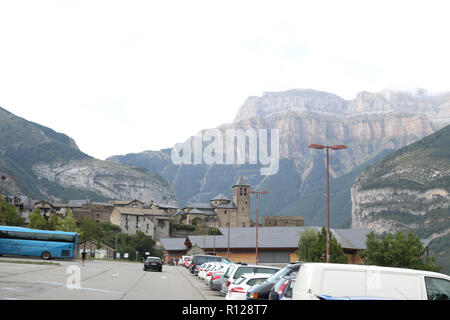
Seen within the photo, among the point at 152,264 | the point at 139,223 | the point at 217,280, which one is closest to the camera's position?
the point at 217,280

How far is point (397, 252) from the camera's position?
5853cm

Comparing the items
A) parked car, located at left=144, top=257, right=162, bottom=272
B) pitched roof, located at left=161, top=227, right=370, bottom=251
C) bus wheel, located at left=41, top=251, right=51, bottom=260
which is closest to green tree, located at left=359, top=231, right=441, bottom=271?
parked car, located at left=144, top=257, right=162, bottom=272

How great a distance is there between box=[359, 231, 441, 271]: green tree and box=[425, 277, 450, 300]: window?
48.4 metres

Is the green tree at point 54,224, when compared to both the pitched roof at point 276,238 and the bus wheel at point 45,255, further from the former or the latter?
the bus wheel at point 45,255

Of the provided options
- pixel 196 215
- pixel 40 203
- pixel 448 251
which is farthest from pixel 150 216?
pixel 448 251

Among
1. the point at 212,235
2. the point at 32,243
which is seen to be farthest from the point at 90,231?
the point at 32,243

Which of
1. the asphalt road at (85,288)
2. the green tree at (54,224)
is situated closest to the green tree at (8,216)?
the green tree at (54,224)

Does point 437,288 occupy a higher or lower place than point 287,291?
higher

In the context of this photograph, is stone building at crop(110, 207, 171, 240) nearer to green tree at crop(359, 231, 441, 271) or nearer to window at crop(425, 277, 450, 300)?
green tree at crop(359, 231, 441, 271)

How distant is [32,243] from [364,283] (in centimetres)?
5286

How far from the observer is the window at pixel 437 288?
12.0 meters

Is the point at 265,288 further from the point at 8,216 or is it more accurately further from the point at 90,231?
the point at 90,231
